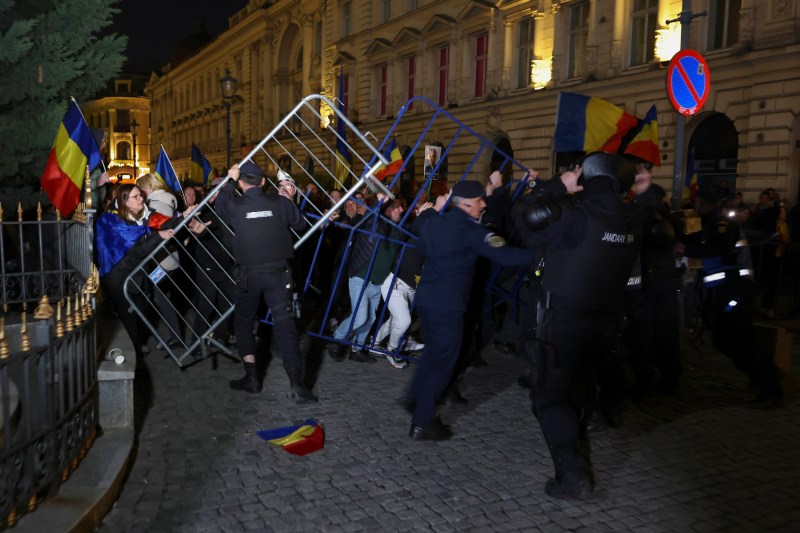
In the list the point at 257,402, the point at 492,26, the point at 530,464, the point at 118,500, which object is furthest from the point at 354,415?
the point at 492,26

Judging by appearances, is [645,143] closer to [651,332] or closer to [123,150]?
[651,332]

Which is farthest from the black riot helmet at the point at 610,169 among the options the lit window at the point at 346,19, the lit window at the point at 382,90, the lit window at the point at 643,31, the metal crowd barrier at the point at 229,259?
the lit window at the point at 346,19

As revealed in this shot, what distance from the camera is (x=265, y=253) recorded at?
217 inches

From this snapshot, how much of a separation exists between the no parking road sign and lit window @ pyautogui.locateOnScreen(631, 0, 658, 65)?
10.8 metres

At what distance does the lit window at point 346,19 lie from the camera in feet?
115

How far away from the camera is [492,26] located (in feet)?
78.9

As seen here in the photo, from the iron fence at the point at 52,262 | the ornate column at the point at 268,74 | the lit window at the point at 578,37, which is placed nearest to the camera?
the iron fence at the point at 52,262

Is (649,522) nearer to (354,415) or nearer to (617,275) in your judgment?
(617,275)

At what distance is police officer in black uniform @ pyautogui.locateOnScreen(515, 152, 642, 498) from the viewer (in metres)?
3.89

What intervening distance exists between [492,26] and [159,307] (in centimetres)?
1995

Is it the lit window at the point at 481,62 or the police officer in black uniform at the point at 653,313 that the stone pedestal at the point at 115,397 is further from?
the lit window at the point at 481,62

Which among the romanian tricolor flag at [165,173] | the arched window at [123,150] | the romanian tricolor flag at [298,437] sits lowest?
the romanian tricolor flag at [298,437]

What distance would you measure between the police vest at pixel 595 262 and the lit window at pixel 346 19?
33407 mm

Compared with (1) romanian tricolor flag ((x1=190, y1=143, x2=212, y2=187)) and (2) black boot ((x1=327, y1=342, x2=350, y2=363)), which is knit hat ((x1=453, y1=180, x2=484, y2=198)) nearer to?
(2) black boot ((x1=327, y1=342, x2=350, y2=363))
